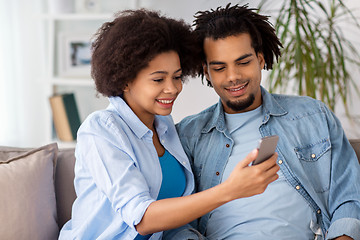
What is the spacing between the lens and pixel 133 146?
1475mm

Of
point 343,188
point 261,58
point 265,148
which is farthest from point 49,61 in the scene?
A: point 265,148

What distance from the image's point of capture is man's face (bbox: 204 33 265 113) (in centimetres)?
171

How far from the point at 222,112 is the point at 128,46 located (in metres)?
0.56

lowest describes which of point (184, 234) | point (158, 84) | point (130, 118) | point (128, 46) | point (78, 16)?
point (184, 234)

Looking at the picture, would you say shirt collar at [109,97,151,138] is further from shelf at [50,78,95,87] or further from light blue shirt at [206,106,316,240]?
shelf at [50,78,95,87]

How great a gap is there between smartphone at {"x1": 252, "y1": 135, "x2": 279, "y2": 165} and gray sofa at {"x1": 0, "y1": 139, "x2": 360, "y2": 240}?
2.32ft

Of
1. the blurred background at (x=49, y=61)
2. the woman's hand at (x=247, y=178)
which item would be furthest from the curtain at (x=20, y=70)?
the woman's hand at (x=247, y=178)

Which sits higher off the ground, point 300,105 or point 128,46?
point 128,46

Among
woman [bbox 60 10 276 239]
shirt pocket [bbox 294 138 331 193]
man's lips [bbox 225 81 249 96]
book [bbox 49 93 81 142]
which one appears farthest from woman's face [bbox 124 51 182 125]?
book [bbox 49 93 81 142]

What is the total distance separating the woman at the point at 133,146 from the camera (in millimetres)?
1312

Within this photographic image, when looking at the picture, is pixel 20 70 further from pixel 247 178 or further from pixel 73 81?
pixel 247 178

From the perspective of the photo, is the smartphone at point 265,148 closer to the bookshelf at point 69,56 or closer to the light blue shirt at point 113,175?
the light blue shirt at point 113,175

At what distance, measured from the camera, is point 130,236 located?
1.42m

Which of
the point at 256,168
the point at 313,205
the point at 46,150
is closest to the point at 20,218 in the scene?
the point at 46,150
